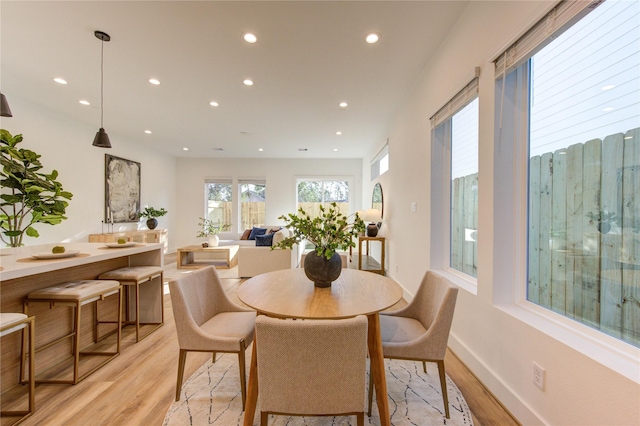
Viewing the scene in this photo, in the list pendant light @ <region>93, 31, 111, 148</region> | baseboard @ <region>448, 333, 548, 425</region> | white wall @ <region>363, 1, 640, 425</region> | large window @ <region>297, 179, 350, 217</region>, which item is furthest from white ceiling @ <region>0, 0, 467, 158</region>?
large window @ <region>297, 179, 350, 217</region>

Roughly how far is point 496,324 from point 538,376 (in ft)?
1.17

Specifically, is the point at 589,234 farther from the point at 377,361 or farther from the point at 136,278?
the point at 136,278

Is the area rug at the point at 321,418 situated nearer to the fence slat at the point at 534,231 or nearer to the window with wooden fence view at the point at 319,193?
the fence slat at the point at 534,231

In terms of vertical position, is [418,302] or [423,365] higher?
[418,302]

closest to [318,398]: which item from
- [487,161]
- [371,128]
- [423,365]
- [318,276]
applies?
[318,276]

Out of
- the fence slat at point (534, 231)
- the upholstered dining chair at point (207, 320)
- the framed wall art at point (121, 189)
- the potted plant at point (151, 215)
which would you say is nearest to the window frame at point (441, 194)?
the fence slat at point (534, 231)

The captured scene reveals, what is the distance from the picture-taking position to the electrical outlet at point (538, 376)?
1325 mm

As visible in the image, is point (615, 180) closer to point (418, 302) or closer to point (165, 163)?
point (418, 302)

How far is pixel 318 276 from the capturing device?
5.27 ft

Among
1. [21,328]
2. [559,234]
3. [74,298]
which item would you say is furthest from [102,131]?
[559,234]

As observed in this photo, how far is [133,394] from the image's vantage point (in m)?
1.71

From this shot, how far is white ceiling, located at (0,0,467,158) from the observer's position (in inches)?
82.8

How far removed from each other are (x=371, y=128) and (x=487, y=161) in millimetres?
3450

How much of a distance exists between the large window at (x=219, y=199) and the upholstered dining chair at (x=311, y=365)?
724 cm
